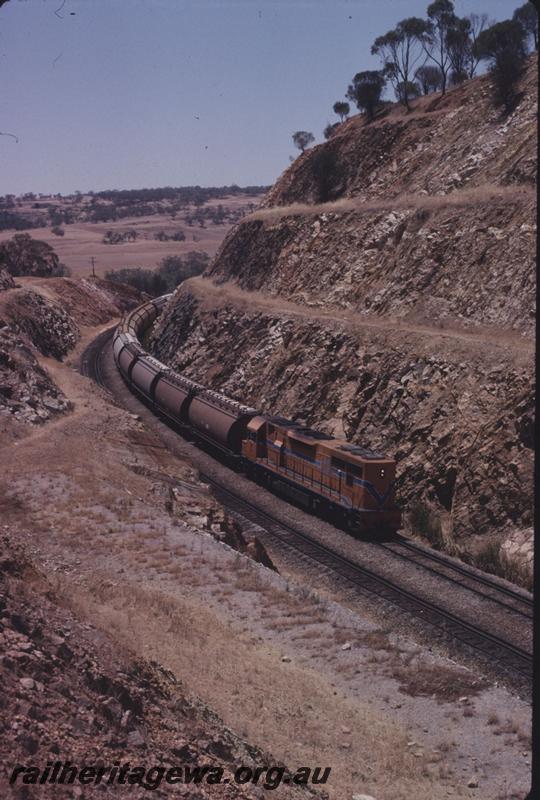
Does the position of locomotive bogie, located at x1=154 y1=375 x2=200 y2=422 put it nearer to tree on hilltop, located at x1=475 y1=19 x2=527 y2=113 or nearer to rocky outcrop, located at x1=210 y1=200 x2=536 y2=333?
rocky outcrop, located at x1=210 y1=200 x2=536 y2=333

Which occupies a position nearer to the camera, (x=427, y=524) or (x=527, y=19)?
(x=427, y=524)

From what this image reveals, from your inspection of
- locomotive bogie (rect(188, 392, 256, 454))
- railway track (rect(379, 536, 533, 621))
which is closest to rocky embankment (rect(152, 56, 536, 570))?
railway track (rect(379, 536, 533, 621))

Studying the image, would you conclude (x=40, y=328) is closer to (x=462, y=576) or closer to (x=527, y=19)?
(x=527, y=19)

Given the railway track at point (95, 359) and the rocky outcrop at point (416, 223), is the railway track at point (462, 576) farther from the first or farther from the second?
the railway track at point (95, 359)

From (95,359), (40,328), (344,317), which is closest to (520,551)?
(344,317)

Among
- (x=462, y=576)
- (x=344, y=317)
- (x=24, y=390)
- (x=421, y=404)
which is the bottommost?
(x=462, y=576)

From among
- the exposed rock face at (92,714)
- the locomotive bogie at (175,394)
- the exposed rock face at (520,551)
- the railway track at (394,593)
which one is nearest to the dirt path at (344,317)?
the exposed rock face at (520,551)
